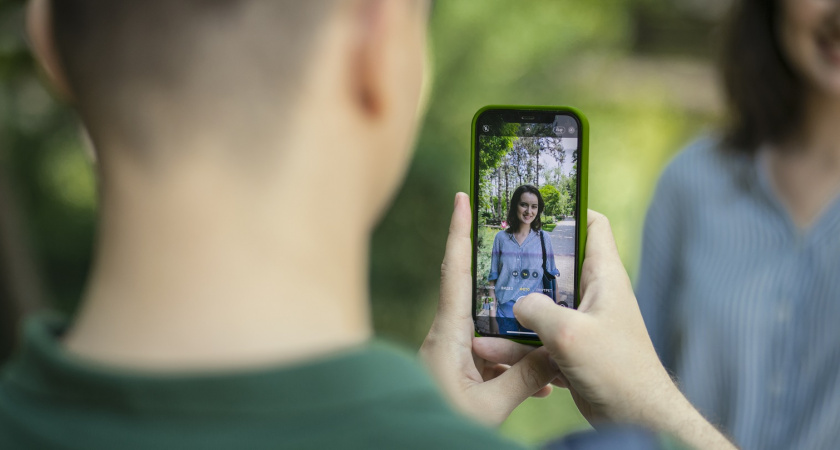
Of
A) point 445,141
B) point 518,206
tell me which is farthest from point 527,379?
point 445,141

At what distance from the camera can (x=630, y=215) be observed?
513 centimetres

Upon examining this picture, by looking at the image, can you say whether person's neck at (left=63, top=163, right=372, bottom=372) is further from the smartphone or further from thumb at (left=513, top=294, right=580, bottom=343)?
the smartphone

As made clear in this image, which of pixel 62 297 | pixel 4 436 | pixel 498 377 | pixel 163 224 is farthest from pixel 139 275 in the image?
pixel 62 297

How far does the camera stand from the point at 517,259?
62.3 inches

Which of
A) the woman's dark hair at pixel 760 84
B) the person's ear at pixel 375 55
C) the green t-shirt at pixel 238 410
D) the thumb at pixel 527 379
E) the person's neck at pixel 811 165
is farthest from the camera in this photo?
the woman's dark hair at pixel 760 84

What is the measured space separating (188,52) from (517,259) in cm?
94

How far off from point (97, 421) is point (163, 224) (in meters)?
0.18

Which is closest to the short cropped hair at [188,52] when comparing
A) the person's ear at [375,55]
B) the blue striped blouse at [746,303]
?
the person's ear at [375,55]

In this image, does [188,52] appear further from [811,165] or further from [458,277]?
[811,165]

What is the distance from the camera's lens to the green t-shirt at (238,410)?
702mm

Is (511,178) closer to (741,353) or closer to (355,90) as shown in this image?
(355,90)

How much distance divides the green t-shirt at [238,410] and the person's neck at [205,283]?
0.08 ft

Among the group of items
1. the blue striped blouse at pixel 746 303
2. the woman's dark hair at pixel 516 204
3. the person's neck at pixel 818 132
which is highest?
the person's neck at pixel 818 132

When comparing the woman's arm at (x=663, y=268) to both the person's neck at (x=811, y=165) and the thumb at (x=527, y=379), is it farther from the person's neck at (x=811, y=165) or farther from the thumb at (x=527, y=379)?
the thumb at (x=527, y=379)
